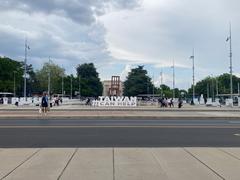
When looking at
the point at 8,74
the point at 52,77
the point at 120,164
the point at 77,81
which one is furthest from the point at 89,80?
the point at 120,164

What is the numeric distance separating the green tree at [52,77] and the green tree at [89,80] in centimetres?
992

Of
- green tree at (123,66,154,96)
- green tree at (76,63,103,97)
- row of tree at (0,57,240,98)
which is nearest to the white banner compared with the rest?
row of tree at (0,57,240,98)

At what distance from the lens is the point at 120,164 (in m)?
10.8

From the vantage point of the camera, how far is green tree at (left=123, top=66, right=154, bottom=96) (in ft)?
582

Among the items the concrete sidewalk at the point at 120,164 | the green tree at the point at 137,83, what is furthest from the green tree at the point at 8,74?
the concrete sidewalk at the point at 120,164

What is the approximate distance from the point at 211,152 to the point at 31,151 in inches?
193

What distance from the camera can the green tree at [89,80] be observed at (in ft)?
593

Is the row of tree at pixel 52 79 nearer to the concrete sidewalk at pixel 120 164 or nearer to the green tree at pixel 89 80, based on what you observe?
the green tree at pixel 89 80

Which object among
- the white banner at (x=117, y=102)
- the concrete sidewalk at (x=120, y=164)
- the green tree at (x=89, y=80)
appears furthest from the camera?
the green tree at (x=89, y=80)

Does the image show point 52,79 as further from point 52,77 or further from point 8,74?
point 8,74

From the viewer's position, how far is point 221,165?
10.7 metres

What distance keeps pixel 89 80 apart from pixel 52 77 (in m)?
17.4

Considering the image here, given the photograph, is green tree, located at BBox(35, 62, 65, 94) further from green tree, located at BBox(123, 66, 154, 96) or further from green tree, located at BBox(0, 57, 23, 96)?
green tree, located at BBox(123, 66, 154, 96)

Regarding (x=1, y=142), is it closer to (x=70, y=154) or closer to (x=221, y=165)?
(x=70, y=154)
